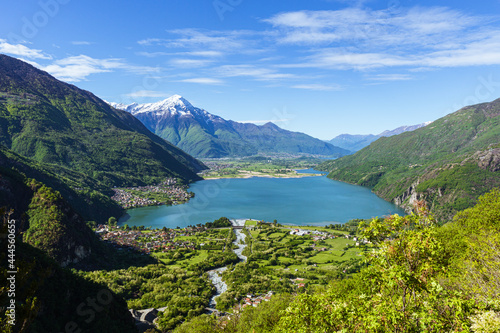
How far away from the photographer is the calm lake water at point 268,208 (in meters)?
105

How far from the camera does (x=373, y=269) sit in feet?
28.3

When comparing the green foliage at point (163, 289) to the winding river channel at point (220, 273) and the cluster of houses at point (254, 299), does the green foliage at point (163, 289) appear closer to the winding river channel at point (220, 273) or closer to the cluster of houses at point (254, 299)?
the winding river channel at point (220, 273)

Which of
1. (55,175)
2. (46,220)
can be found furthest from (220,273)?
(55,175)

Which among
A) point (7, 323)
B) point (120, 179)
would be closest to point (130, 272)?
point (7, 323)

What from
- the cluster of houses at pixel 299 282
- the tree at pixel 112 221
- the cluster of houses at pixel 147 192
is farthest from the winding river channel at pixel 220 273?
the cluster of houses at pixel 147 192

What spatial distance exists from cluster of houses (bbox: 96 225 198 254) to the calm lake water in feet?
37.2

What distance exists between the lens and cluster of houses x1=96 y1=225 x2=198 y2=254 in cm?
7131

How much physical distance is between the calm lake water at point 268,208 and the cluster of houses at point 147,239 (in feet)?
37.2

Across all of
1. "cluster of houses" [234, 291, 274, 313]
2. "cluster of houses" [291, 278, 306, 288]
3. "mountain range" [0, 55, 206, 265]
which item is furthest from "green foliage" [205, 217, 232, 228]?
"cluster of houses" [234, 291, 274, 313]

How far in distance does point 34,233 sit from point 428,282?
64.4 meters

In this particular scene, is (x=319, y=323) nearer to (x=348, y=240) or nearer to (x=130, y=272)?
(x=130, y=272)

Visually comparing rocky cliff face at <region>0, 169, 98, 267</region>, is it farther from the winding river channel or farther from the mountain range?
the winding river channel

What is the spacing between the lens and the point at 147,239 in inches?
3044

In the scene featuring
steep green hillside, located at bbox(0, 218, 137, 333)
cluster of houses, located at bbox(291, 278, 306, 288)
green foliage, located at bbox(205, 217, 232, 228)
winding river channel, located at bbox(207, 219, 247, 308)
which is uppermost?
steep green hillside, located at bbox(0, 218, 137, 333)
